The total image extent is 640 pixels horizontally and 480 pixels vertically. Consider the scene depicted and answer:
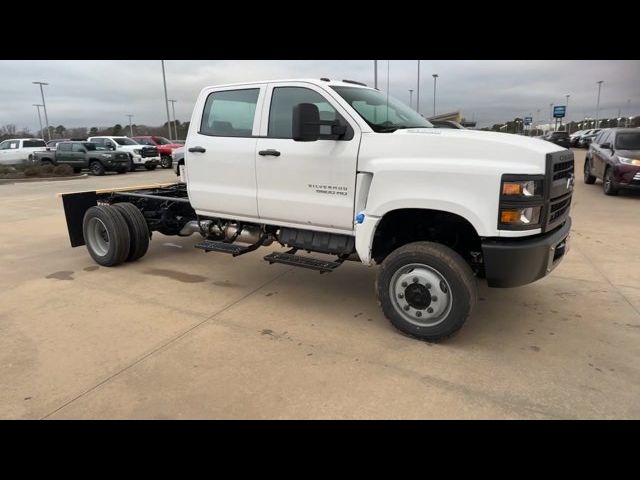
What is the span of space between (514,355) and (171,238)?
6220mm

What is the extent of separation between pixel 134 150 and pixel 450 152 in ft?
75.4

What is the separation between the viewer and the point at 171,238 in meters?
8.16

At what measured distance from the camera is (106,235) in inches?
251

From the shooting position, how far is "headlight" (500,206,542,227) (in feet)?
11.2

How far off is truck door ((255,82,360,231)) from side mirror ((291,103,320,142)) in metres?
0.23

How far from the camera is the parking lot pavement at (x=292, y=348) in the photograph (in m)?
3.07

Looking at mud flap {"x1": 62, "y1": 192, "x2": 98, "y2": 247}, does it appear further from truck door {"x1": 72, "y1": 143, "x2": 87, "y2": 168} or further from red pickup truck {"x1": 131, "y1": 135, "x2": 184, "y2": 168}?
red pickup truck {"x1": 131, "y1": 135, "x2": 184, "y2": 168}

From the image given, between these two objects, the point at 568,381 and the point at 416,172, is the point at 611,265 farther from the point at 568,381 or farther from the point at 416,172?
the point at 416,172

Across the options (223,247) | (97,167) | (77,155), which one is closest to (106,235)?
(223,247)

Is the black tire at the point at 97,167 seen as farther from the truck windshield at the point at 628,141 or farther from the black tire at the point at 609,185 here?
the truck windshield at the point at 628,141

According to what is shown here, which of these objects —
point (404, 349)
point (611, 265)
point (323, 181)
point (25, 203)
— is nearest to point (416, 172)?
point (323, 181)

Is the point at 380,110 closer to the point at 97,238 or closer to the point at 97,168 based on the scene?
the point at 97,238

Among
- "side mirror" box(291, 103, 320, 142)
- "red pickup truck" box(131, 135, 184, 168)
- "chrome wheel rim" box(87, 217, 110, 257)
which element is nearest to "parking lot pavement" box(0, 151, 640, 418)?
"chrome wheel rim" box(87, 217, 110, 257)

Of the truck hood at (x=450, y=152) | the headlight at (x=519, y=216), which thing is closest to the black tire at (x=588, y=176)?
the truck hood at (x=450, y=152)
